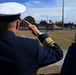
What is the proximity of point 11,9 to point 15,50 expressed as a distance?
413 mm

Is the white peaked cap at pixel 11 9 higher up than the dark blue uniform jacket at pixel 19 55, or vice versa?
the white peaked cap at pixel 11 9

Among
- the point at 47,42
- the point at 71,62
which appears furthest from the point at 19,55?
the point at 71,62

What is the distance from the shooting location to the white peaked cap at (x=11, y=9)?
3443 mm

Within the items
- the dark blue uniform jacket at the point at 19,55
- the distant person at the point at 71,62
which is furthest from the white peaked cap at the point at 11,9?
the distant person at the point at 71,62

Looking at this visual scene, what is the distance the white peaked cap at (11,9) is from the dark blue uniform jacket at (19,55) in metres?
0.19

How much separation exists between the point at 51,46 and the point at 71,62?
1.05 meters

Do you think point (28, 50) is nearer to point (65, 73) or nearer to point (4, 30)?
point (4, 30)

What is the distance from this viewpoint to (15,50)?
343cm

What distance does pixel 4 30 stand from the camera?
344cm

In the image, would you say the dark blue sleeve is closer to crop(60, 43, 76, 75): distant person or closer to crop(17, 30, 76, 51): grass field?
crop(60, 43, 76, 75): distant person

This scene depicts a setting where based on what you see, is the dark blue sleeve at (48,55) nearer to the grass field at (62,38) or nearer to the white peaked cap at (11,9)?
the white peaked cap at (11,9)

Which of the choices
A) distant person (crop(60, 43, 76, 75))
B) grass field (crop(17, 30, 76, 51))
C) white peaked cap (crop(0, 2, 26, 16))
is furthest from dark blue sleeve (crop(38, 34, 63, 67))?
grass field (crop(17, 30, 76, 51))

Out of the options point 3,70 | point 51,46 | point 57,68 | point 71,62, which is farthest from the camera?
point 57,68

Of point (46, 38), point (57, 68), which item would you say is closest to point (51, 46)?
point (46, 38)
